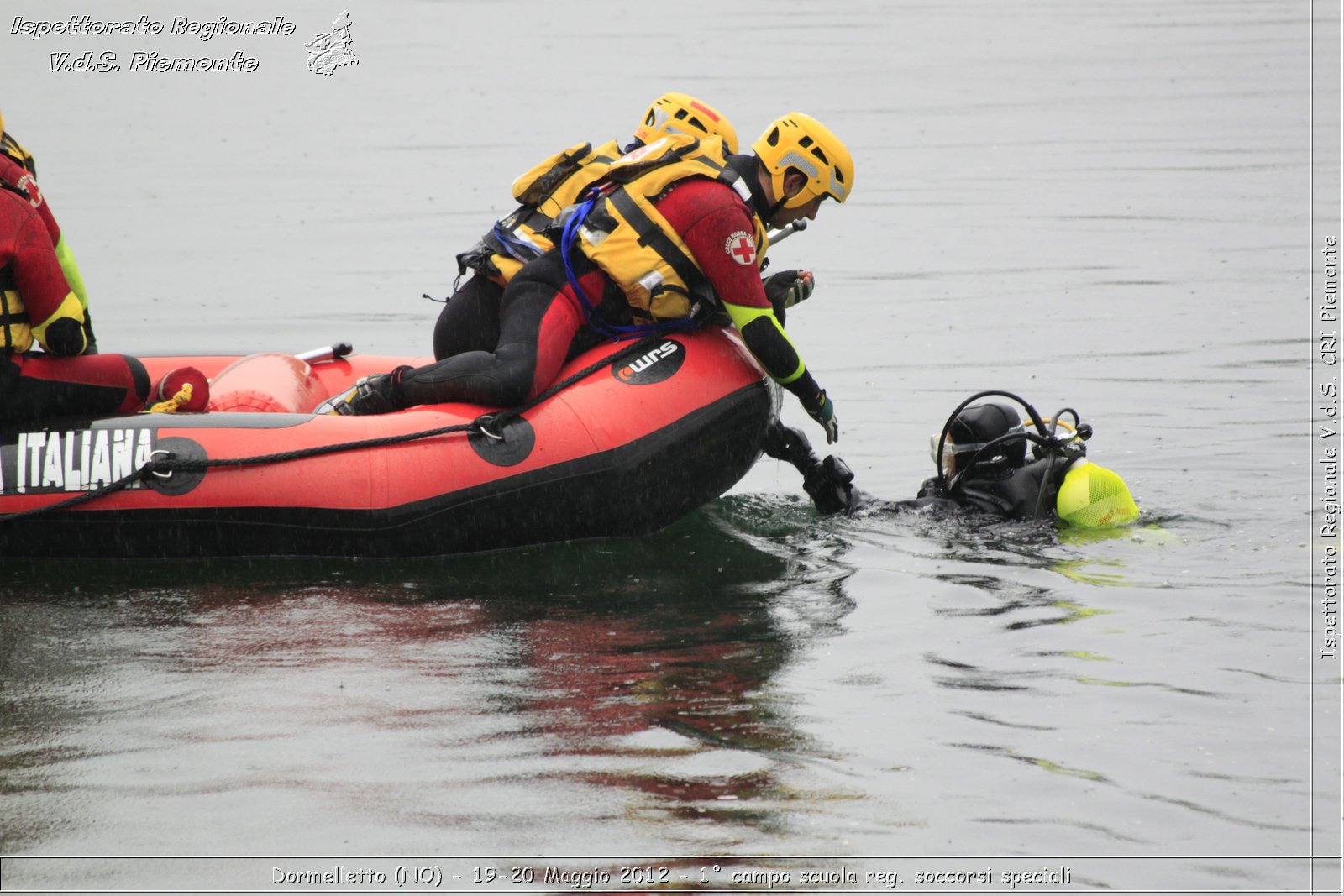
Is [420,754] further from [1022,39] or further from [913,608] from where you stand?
[1022,39]

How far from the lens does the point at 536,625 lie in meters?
5.59

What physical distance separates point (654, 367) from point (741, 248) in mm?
621

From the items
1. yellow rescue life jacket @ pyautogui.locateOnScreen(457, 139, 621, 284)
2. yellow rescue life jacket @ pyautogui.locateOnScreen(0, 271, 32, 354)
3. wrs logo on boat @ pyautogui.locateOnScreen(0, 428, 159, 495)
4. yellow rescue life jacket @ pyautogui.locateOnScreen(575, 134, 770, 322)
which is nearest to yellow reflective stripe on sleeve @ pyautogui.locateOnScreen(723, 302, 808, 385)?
yellow rescue life jacket @ pyautogui.locateOnScreen(575, 134, 770, 322)

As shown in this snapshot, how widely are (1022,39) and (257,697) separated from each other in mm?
19279

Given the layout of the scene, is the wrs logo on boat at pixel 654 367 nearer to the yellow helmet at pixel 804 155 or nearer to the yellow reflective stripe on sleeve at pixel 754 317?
the yellow reflective stripe on sleeve at pixel 754 317

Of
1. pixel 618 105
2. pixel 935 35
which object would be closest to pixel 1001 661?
pixel 618 105

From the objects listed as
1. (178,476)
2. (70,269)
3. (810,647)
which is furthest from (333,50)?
(810,647)

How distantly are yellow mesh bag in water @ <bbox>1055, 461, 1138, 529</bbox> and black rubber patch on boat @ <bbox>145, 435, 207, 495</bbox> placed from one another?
3395 mm

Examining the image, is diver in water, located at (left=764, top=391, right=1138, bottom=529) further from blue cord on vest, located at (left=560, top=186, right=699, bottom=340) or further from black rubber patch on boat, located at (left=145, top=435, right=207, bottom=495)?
black rubber patch on boat, located at (left=145, top=435, right=207, bottom=495)

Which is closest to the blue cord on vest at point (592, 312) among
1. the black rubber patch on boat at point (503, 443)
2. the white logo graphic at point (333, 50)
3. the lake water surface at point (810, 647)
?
the black rubber patch on boat at point (503, 443)

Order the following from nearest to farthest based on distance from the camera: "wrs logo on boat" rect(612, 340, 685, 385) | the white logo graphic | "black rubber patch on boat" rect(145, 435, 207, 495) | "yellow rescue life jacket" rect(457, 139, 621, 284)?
"black rubber patch on boat" rect(145, 435, 207, 495), "wrs logo on boat" rect(612, 340, 685, 385), "yellow rescue life jacket" rect(457, 139, 621, 284), the white logo graphic

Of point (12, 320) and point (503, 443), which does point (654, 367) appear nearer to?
point (503, 443)

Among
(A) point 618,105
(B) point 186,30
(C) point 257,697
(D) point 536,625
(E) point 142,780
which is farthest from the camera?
(B) point 186,30

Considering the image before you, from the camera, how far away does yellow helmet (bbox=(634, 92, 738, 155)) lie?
7.44m
